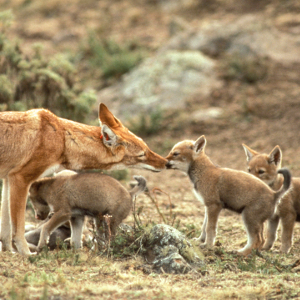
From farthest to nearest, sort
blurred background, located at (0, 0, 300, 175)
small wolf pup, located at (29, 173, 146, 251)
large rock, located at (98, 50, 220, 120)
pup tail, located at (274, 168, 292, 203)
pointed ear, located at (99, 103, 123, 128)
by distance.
Answer: large rock, located at (98, 50, 220, 120) → blurred background, located at (0, 0, 300, 175) → pointed ear, located at (99, 103, 123, 128) → small wolf pup, located at (29, 173, 146, 251) → pup tail, located at (274, 168, 292, 203)

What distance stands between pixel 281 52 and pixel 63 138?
11.7m

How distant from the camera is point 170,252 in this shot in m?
5.57

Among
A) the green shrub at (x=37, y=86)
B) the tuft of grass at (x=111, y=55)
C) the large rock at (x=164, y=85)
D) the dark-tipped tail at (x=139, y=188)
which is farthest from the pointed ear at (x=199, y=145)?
the tuft of grass at (x=111, y=55)

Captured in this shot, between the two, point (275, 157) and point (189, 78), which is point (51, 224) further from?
point (189, 78)

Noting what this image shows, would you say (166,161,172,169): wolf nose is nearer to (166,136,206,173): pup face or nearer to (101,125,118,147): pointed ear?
(166,136,206,173): pup face

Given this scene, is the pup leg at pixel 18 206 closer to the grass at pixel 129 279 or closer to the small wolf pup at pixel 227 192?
the grass at pixel 129 279

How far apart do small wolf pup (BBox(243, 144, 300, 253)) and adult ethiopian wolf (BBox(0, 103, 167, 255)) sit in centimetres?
183

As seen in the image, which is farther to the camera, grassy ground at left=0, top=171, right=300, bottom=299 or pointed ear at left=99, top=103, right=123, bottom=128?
pointed ear at left=99, top=103, right=123, bottom=128

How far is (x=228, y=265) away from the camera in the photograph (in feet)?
18.6


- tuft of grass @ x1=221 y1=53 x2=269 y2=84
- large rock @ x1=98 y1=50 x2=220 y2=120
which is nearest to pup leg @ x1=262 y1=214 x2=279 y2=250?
large rock @ x1=98 y1=50 x2=220 y2=120

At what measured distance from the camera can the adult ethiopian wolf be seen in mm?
5805

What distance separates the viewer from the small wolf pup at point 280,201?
22.1ft

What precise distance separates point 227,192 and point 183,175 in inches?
185

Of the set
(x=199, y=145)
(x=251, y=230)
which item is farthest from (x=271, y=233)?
(x=199, y=145)
